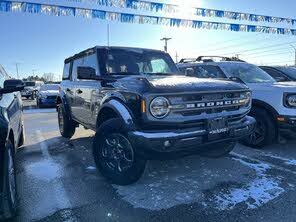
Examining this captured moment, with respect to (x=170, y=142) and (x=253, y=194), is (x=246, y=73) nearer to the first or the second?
(x=253, y=194)

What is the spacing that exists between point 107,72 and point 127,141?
1.42 metres

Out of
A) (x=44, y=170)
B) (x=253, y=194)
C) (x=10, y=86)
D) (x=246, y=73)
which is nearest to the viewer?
(x=10, y=86)

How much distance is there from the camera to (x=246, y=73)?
20.0 ft

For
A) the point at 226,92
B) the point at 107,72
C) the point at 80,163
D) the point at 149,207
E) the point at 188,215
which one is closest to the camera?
the point at 188,215

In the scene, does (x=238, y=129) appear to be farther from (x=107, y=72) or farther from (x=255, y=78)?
(x=255, y=78)

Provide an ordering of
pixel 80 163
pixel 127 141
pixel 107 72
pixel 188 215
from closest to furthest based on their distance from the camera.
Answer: pixel 188 215, pixel 127 141, pixel 107 72, pixel 80 163

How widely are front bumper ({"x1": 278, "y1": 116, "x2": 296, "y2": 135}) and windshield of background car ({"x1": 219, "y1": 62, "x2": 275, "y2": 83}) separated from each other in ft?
4.27

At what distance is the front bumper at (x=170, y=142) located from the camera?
292 centimetres

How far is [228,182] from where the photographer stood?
11.9ft

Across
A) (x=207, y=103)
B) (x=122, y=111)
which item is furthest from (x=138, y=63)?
(x=207, y=103)

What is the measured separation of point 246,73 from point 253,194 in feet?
11.7

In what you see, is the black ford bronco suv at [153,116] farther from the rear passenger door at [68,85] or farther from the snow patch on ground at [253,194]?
the rear passenger door at [68,85]

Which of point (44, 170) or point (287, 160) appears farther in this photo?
point (287, 160)

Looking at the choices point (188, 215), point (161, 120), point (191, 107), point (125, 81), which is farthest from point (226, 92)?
point (188, 215)
